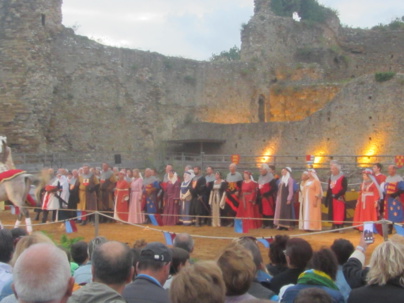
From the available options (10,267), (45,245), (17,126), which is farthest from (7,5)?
(45,245)

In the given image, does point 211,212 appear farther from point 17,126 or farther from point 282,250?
point 17,126

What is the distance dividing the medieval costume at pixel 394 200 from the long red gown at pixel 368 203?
26 centimetres

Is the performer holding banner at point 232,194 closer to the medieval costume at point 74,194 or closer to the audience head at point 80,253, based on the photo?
the medieval costume at point 74,194

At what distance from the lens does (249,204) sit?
49.1 ft

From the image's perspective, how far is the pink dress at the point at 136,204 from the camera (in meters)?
16.6

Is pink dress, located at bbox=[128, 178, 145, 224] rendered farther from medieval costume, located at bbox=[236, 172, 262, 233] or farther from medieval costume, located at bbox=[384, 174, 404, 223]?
medieval costume, located at bbox=[384, 174, 404, 223]

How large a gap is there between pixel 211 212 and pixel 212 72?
20.2 metres

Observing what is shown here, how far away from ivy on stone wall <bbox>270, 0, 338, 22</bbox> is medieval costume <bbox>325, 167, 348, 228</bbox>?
2801cm

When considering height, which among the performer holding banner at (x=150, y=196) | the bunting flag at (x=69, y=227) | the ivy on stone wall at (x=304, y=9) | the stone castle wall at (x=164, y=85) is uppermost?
the ivy on stone wall at (x=304, y=9)

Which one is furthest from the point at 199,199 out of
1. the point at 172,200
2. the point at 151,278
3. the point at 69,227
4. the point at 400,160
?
the point at 151,278

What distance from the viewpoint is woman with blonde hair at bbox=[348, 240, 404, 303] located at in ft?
14.4

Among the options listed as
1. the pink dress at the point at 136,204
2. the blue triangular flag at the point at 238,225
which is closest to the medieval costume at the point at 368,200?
the blue triangular flag at the point at 238,225

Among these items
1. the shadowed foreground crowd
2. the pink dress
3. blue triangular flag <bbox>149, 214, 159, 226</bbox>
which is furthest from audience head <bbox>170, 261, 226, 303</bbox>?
the pink dress

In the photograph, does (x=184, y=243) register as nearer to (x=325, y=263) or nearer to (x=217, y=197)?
(x=325, y=263)
